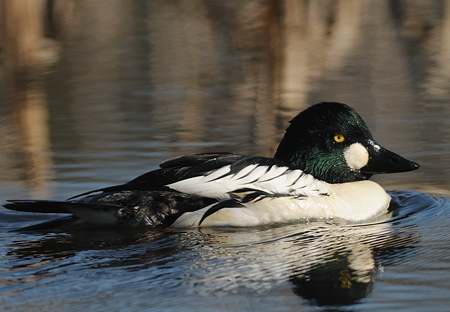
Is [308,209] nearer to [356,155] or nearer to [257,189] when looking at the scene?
[257,189]

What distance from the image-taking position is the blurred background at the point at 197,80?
998cm

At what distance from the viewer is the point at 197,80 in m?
12.8

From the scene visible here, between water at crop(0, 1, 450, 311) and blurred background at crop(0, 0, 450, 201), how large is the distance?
0.03 meters

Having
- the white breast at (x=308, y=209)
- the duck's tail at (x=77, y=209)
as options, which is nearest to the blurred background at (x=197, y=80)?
the white breast at (x=308, y=209)

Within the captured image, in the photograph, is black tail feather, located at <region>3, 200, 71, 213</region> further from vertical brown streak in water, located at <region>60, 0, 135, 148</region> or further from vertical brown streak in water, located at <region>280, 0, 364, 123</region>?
vertical brown streak in water, located at <region>280, 0, 364, 123</region>

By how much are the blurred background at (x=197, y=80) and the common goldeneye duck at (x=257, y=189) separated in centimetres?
71

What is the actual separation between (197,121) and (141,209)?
3.34 m

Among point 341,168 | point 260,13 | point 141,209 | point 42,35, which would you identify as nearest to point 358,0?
point 260,13

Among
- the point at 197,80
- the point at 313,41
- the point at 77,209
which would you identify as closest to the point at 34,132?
the point at 197,80

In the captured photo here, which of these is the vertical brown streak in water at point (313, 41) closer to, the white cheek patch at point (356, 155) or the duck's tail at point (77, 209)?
the white cheek patch at point (356, 155)

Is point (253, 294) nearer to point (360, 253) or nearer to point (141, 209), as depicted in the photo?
point (360, 253)

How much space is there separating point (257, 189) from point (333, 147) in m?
0.80

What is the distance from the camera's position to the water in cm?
645

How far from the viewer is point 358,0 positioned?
15703 millimetres
